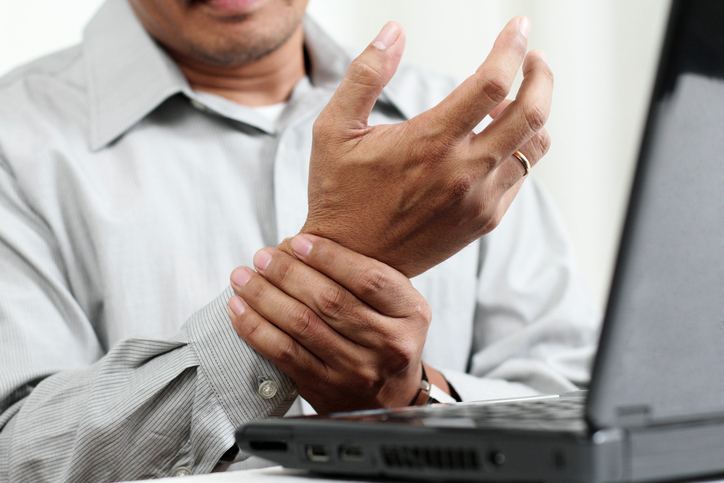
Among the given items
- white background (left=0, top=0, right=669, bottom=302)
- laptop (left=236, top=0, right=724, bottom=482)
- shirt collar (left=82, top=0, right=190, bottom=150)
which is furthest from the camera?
white background (left=0, top=0, right=669, bottom=302)

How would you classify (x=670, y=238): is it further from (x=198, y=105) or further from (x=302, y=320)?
(x=198, y=105)

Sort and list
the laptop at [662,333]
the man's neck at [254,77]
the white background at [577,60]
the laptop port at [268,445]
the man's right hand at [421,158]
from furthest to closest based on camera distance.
A: the white background at [577,60], the man's neck at [254,77], the man's right hand at [421,158], the laptop port at [268,445], the laptop at [662,333]

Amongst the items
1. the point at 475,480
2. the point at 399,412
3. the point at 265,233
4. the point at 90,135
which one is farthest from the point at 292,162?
the point at 475,480

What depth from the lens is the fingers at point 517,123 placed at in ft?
1.55

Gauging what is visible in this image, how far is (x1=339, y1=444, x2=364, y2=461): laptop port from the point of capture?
0.32m

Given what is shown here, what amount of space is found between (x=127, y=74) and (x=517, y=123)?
2.36ft

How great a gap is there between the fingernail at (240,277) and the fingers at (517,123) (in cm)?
23

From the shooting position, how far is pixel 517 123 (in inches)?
18.6

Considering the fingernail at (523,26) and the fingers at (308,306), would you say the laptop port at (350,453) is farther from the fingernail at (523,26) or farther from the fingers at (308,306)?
the fingernail at (523,26)

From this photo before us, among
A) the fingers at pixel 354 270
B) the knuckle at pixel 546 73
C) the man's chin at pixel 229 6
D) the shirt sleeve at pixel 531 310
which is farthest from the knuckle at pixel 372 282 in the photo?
the man's chin at pixel 229 6

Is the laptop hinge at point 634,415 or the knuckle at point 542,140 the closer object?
the laptop hinge at point 634,415

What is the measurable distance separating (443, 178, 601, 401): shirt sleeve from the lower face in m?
0.49

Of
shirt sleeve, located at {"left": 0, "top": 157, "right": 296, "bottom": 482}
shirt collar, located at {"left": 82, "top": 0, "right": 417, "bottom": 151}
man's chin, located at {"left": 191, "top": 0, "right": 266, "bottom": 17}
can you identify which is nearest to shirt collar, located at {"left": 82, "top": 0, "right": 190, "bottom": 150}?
shirt collar, located at {"left": 82, "top": 0, "right": 417, "bottom": 151}

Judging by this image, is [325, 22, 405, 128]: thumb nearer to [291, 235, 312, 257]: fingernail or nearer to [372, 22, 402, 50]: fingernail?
[372, 22, 402, 50]: fingernail
